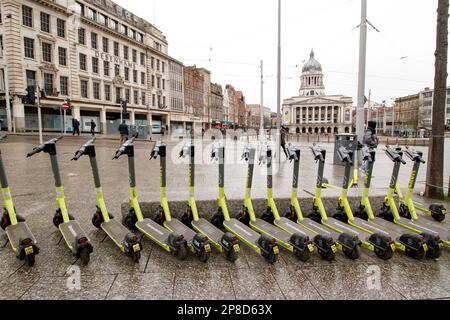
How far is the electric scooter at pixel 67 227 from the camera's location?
3.29 m

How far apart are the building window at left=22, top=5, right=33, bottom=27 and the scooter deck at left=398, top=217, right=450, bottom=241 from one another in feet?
120

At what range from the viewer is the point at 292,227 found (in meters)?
4.15

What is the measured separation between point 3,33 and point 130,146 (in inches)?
1327

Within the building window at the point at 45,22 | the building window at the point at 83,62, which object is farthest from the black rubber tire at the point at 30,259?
the building window at the point at 83,62

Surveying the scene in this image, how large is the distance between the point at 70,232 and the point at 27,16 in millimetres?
34725

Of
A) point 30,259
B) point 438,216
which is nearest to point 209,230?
point 30,259

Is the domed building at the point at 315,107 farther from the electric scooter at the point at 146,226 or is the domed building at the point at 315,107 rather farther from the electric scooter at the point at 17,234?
the electric scooter at the point at 17,234

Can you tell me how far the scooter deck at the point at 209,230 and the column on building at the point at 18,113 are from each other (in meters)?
31.5

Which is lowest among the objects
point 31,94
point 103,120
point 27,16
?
point 103,120

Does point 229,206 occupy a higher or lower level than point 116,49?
lower

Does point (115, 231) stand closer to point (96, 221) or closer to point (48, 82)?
point (96, 221)

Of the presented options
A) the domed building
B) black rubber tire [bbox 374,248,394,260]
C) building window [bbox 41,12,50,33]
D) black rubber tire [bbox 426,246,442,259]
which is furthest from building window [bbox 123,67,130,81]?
the domed building
